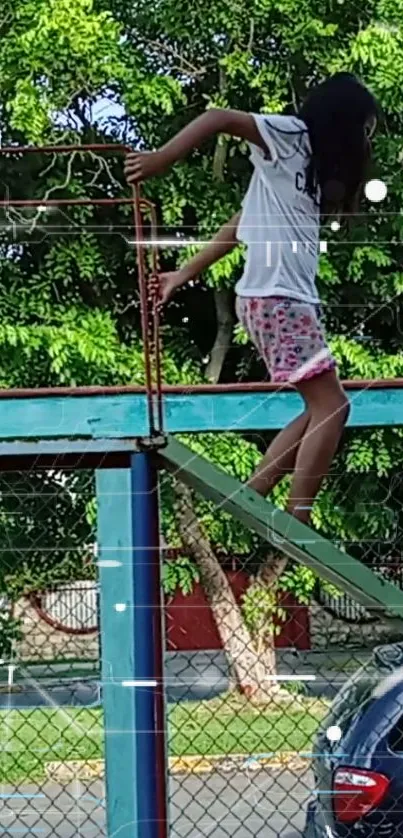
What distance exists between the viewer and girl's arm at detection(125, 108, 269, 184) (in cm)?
99

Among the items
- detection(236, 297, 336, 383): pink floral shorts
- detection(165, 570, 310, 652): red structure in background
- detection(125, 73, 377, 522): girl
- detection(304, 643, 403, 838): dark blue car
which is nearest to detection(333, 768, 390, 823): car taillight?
detection(304, 643, 403, 838): dark blue car

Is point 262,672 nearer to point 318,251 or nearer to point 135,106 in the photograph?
point 318,251

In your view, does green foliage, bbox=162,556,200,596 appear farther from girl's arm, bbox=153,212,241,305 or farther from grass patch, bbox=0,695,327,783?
girl's arm, bbox=153,212,241,305

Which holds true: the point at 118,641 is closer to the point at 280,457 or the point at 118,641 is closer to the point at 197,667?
the point at 197,667

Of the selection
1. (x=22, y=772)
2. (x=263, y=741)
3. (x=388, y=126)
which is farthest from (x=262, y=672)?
(x=388, y=126)

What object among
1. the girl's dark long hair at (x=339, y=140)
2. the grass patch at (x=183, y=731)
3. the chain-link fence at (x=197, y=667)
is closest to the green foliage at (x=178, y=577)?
the chain-link fence at (x=197, y=667)

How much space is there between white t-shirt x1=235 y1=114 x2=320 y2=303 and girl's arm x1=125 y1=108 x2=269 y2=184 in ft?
A: 0.08

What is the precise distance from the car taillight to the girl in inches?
9.2

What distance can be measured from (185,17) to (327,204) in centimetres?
22

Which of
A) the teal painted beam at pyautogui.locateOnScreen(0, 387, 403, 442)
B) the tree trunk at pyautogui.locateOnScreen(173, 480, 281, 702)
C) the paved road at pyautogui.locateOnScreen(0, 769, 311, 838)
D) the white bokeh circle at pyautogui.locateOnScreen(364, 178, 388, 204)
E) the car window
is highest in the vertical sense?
the white bokeh circle at pyautogui.locateOnScreen(364, 178, 388, 204)

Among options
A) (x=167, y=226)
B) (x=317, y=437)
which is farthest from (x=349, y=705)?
(x=167, y=226)

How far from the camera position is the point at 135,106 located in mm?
1021

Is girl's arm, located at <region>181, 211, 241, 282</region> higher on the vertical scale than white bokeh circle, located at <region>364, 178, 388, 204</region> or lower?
lower

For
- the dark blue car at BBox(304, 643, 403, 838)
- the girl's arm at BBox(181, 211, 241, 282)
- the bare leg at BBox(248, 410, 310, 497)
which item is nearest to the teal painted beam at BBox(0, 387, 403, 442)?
the bare leg at BBox(248, 410, 310, 497)
